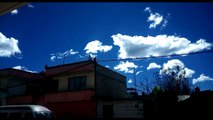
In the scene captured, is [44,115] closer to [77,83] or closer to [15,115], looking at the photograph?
[15,115]

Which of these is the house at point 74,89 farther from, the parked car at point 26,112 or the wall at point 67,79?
the parked car at point 26,112

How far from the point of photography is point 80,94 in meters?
21.7

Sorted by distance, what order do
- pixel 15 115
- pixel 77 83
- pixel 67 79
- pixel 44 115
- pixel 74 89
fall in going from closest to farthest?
pixel 44 115, pixel 15 115, pixel 74 89, pixel 77 83, pixel 67 79

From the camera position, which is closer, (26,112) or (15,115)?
(26,112)

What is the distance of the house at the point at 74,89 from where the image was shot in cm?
2130

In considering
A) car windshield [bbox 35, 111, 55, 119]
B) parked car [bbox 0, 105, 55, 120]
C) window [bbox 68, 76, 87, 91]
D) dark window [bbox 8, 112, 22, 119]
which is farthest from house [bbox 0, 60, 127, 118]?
dark window [bbox 8, 112, 22, 119]

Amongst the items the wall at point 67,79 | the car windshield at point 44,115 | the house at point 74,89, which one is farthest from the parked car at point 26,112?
the wall at point 67,79

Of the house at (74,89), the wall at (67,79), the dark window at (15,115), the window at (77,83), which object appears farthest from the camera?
the window at (77,83)

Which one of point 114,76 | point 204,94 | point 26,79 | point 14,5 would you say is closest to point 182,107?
point 204,94

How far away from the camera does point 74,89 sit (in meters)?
23.8

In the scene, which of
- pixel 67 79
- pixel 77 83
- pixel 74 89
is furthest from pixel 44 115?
pixel 67 79

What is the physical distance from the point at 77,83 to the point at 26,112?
891 centimetres

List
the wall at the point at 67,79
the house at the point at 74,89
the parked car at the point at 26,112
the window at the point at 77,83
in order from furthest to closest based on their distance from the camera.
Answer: the window at the point at 77,83
the wall at the point at 67,79
the house at the point at 74,89
the parked car at the point at 26,112

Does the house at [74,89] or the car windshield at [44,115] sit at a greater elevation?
the house at [74,89]
